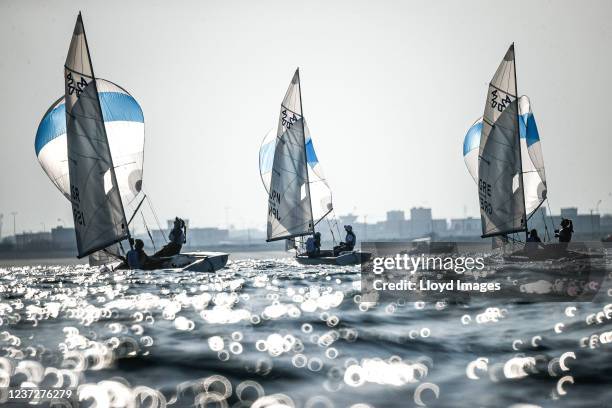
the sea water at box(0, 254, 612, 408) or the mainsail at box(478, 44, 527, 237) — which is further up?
the mainsail at box(478, 44, 527, 237)

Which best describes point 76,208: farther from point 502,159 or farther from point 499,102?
point 499,102

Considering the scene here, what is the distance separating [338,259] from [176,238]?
10.2 meters

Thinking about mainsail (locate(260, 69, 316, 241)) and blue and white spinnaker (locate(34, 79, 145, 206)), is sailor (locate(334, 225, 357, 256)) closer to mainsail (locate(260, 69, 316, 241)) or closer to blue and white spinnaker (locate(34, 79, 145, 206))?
mainsail (locate(260, 69, 316, 241))

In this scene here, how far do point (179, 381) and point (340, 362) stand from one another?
2400 mm

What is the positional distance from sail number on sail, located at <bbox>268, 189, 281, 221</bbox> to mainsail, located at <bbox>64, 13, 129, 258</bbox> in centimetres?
1397

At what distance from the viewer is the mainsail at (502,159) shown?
3672cm

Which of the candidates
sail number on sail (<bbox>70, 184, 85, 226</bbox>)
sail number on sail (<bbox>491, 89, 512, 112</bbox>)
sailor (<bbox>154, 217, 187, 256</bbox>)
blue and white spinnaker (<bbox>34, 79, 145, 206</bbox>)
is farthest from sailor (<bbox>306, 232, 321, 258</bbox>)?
sail number on sail (<bbox>70, 184, 85, 226</bbox>)

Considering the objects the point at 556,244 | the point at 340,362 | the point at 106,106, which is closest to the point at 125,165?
the point at 106,106

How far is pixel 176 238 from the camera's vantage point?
2948 centimetres

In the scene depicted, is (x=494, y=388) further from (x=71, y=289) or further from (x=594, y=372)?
(x=71, y=289)

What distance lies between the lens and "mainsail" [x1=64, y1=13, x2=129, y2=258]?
2748 centimetres

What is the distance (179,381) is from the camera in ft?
28.0

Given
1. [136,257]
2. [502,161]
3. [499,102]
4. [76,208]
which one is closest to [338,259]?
[502,161]

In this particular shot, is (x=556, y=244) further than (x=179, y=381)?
Yes
